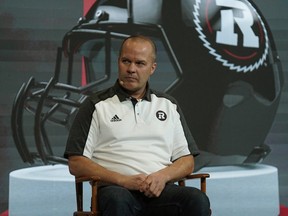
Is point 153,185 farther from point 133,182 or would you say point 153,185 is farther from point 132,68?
point 132,68

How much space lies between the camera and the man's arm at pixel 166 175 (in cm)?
219

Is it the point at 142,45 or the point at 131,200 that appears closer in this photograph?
the point at 131,200

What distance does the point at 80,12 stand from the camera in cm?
365

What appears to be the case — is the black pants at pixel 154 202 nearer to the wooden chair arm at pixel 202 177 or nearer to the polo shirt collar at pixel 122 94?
the wooden chair arm at pixel 202 177

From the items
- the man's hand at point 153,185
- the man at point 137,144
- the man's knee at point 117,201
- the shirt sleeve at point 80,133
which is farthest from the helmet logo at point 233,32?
the man's knee at point 117,201

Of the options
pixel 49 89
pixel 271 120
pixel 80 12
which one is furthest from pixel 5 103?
pixel 271 120

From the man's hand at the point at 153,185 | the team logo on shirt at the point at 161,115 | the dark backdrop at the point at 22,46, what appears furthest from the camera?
the dark backdrop at the point at 22,46

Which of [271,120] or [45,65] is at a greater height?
[45,65]

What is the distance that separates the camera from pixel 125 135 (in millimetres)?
2350

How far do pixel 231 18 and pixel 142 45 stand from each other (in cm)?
153

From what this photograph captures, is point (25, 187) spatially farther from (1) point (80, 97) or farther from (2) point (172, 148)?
(2) point (172, 148)

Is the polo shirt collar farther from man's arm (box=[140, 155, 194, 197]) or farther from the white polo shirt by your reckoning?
man's arm (box=[140, 155, 194, 197])

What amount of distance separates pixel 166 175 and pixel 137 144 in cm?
20

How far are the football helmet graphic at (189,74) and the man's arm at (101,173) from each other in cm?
128
